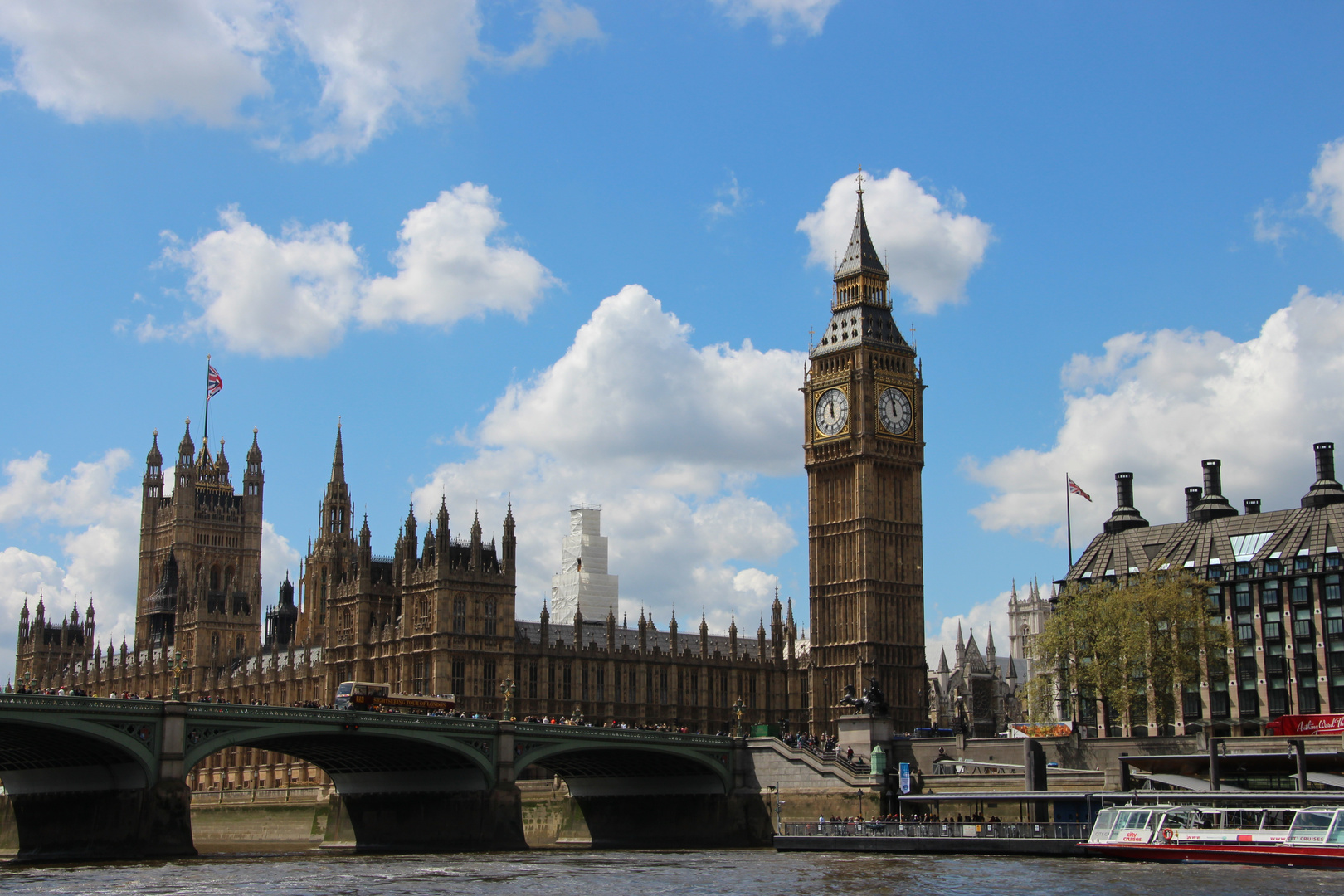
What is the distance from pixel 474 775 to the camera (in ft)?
281

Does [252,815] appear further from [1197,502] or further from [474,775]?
[1197,502]

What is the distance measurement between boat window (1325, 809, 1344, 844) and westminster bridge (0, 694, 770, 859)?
37.0 meters

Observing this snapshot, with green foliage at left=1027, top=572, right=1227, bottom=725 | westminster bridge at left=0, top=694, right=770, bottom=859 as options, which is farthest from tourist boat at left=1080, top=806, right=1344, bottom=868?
westminster bridge at left=0, top=694, right=770, bottom=859

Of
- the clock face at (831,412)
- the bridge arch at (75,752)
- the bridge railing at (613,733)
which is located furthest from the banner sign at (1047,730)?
the bridge arch at (75,752)

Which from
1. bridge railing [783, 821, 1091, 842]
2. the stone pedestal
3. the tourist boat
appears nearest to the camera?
the tourist boat

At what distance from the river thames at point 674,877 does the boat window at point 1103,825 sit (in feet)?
3.83

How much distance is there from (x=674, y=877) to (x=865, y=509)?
67.4 meters

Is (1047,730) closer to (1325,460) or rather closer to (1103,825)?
(1103,825)

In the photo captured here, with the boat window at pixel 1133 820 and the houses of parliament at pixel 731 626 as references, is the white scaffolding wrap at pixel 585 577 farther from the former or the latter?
the boat window at pixel 1133 820

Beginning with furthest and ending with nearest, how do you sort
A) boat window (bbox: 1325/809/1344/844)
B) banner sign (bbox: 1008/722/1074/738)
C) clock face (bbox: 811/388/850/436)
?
clock face (bbox: 811/388/850/436)
banner sign (bbox: 1008/722/1074/738)
boat window (bbox: 1325/809/1344/844)

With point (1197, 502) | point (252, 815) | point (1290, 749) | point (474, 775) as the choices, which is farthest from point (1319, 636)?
point (252, 815)

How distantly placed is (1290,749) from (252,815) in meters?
70.5

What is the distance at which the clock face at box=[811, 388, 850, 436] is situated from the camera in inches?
5162

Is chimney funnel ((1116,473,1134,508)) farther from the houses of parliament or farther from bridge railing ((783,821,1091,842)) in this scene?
bridge railing ((783,821,1091,842))
